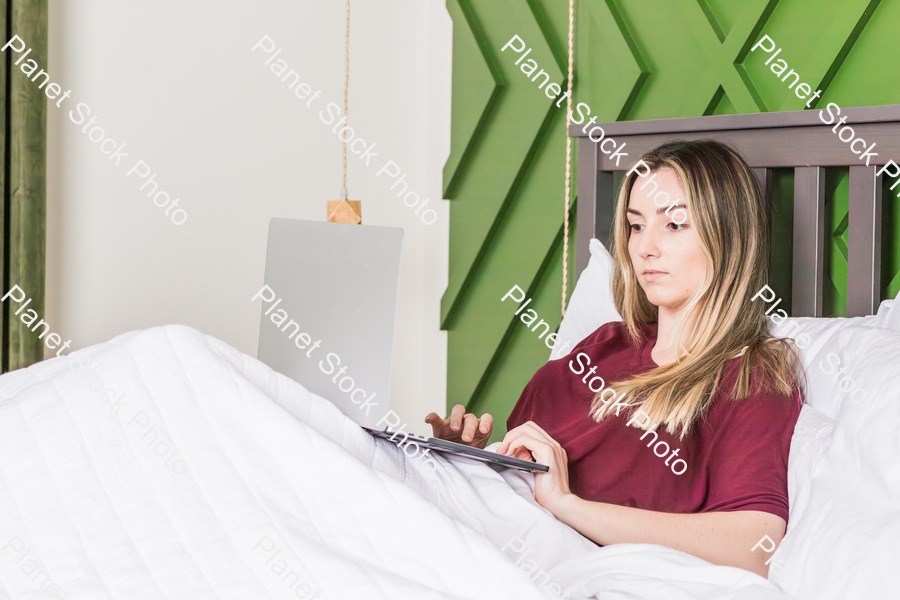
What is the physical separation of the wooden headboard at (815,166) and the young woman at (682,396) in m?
0.12

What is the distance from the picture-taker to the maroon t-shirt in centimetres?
89

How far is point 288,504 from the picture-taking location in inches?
31.1

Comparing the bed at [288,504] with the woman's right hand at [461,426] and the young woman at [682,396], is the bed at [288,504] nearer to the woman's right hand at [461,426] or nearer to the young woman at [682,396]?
the young woman at [682,396]

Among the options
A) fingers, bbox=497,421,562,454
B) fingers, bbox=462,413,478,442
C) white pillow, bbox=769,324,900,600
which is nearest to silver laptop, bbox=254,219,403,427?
fingers, bbox=497,421,562,454

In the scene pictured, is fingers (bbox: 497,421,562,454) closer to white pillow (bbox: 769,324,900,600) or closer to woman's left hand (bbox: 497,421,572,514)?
woman's left hand (bbox: 497,421,572,514)

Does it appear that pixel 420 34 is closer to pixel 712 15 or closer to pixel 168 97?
pixel 168 97

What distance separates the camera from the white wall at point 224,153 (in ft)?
5.08

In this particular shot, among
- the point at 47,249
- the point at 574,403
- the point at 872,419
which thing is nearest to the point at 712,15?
the point at 574,403

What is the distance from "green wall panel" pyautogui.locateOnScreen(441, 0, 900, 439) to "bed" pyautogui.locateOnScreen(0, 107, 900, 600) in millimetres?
540

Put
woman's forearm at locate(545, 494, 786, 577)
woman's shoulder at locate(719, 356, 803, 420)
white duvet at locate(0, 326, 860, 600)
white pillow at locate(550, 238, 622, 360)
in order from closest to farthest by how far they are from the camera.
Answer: white duvet at locate(0, 326, 860, 600)
woman's forearm at locate(545, 494, 786, 577)
woman's shoulder at locate(719, 356, 803, 420)
white pillow at locate(550, 238, 622, 360)

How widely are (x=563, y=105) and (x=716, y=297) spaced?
79 centimetres

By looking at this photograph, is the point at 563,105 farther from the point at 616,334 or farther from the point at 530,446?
the point at 530,446

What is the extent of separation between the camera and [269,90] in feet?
6.02

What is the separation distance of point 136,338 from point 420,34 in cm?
143
